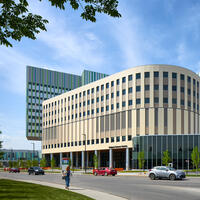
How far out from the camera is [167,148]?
214ft

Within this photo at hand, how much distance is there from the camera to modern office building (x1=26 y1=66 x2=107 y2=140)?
133 meters

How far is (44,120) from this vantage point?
113 m

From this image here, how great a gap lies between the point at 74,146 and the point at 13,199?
271 feet

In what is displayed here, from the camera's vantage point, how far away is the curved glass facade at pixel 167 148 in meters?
63.8

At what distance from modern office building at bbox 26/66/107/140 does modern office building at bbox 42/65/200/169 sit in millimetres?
49805

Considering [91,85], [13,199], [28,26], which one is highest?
[91,85]

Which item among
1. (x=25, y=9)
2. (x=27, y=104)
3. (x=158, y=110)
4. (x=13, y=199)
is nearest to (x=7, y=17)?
(x=25, y=9)

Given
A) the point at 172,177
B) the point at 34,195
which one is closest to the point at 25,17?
the point at 34,195

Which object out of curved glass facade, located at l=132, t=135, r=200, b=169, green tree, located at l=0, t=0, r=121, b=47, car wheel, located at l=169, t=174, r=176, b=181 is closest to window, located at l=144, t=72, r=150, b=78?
curved glass facade, located at l=132, t=135, r=200, b=169

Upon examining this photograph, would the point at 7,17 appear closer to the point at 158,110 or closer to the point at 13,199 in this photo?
the point at 13,199

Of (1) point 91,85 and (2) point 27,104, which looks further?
(2) point 27,104

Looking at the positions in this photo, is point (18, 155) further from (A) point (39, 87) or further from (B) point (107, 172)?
(B) point (107, 172)

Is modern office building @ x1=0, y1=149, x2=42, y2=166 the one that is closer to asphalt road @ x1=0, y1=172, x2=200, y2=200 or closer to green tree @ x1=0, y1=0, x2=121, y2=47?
asphalt road @ x1=0, y1=172, x2=200, y2=200

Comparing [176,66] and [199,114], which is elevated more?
[176,66]
